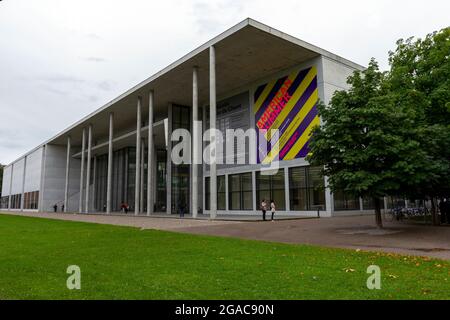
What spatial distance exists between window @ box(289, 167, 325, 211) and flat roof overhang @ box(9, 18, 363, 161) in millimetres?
9652

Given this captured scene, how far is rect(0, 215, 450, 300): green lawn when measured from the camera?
6129mm

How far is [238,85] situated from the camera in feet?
127

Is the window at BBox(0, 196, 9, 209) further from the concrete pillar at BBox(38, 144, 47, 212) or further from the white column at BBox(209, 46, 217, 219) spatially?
the white column at BBox(209, 46, 217, 219)

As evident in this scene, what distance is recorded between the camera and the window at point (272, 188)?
33.3 metres

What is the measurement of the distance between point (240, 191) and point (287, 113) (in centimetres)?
970

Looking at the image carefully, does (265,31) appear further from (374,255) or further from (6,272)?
(6,272)

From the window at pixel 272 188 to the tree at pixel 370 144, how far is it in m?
16.0

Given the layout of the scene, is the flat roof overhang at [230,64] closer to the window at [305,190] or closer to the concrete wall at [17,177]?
the window at [305,190]

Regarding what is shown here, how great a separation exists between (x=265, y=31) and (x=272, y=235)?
17147mm

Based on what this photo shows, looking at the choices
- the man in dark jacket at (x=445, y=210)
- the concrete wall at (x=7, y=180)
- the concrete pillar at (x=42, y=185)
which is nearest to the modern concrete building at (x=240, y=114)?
the man in dark jacket at (x=445, y=210)

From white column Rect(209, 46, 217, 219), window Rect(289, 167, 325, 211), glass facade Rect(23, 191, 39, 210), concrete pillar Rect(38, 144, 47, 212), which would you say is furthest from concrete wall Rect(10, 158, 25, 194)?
window Rect(289, 167, 325, 211)

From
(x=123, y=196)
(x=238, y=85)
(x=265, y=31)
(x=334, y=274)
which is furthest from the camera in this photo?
(x=123, y=196)

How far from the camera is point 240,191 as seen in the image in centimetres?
3788
